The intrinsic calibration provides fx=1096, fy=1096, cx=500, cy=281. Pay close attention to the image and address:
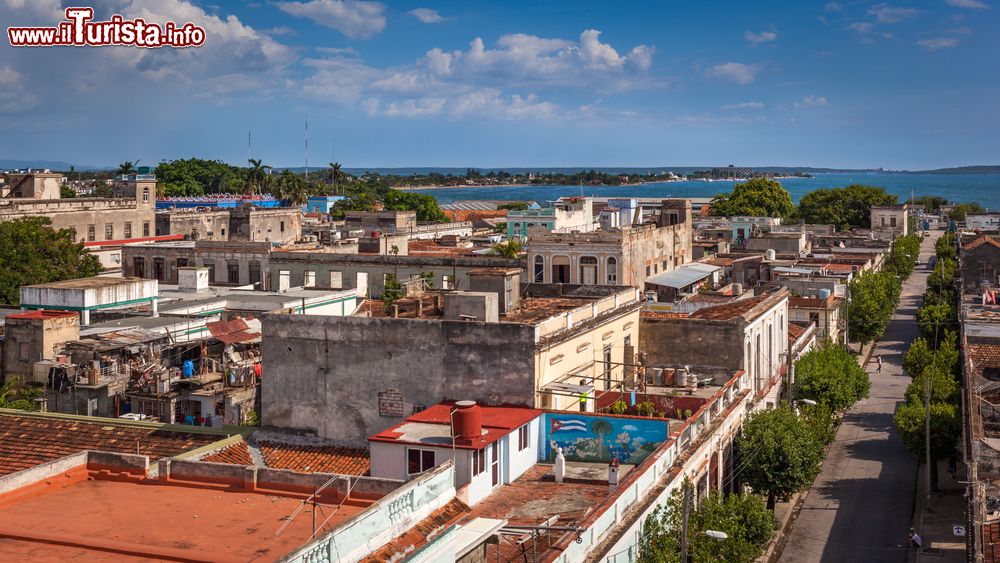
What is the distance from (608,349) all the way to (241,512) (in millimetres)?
16668

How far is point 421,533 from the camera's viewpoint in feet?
54.3

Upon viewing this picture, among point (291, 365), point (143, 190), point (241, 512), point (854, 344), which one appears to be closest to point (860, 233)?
point (854, 344)

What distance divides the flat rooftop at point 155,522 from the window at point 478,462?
16.1ft

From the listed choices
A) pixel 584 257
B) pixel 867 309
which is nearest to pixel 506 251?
pixel 584 257

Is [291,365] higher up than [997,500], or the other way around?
[291,365]

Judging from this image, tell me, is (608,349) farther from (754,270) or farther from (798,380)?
(754,270)

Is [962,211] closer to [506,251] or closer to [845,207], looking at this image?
[845,207]

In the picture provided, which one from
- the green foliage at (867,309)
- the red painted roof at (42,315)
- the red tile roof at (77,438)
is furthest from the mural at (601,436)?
the green foliage at (867,309)

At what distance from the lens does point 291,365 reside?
28328mm

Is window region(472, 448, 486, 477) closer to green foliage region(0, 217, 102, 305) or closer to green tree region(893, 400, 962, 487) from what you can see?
green tree region(893, 400, 962, 487)

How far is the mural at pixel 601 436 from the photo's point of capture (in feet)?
85.0

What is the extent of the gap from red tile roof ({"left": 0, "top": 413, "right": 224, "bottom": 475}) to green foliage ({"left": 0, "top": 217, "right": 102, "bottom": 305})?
34.9 m

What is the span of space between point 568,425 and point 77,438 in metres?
11.8

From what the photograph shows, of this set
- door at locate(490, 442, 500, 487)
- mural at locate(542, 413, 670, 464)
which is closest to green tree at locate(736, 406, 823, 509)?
mural at locate(542, 413, 670, 464)
